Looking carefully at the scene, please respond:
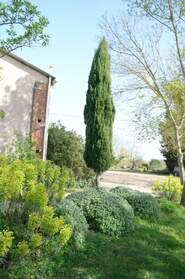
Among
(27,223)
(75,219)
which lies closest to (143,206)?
(75,219)

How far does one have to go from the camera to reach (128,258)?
5785mm

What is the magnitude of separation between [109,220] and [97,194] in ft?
2.56

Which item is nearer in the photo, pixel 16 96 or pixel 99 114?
pixel 99 114

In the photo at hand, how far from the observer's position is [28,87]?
16547mm

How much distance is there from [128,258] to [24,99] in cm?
1188

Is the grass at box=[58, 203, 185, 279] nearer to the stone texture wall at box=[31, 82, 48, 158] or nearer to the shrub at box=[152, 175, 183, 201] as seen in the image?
the shrub at box=[152, 175, 183, 201]

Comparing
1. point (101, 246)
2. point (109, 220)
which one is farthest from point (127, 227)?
point (101, 246)

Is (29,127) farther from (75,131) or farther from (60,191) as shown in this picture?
(60,191)

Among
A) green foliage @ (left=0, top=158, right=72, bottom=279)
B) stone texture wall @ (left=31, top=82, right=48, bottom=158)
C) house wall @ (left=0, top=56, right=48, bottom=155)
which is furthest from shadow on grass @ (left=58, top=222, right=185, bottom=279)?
house wall @ (left=0, top=56, right=48, bottom=155)

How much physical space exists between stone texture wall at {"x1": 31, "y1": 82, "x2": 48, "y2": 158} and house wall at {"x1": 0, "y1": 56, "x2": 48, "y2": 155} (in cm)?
5

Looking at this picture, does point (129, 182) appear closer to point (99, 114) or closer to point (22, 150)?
point (99, 114)

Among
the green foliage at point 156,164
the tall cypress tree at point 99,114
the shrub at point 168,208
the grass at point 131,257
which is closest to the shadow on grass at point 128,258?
the grass at point 131,257

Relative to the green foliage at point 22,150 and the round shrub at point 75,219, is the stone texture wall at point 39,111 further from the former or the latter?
the round shrub at point 75,219

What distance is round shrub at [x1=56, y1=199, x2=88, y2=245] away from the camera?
5.60 metres
